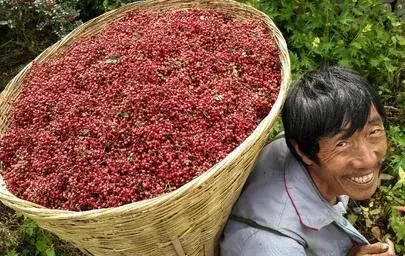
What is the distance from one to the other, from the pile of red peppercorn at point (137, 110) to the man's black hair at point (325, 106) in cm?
10

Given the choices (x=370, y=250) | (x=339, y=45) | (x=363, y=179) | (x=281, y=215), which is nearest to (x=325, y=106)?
(x=363, y=179)

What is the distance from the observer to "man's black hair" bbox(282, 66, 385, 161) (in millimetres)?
1915

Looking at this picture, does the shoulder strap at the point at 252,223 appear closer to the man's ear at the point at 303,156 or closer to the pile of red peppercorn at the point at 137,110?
the man's ear at the point at 303,156

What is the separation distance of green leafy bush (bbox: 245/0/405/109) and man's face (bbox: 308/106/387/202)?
1.20 meters

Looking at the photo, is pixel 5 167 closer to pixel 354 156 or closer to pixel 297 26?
pixel 354 156

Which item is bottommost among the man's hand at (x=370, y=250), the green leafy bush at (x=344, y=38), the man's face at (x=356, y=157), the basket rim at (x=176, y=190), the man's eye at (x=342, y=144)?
the man's hand at (x=370, y=250)

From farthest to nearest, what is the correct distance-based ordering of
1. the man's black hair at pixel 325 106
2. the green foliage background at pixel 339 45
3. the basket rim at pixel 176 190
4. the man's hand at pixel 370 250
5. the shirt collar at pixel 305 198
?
the green foliage background at pixel 339 45
the man's hand at pixel 370 250
the shirt collar at pixel 305 198
the man's black hair at pixel 325 106
the basket rim at pixel 176 190

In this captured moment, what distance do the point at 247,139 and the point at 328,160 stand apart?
1.30 ft

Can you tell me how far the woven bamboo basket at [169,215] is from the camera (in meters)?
1.61

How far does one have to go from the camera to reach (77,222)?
165cm

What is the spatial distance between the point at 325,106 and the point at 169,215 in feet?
2.21

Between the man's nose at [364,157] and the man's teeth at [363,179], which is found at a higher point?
the man's nose at [364,157]

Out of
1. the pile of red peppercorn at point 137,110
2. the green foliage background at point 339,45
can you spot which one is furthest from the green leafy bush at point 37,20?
the pile of red peppercorn at point 137,110

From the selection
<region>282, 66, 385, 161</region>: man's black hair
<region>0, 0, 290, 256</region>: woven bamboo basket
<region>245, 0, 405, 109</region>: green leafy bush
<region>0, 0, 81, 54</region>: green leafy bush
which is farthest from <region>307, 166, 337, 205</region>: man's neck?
<region>0, 0, 81, 54</region>: green leafy bush
